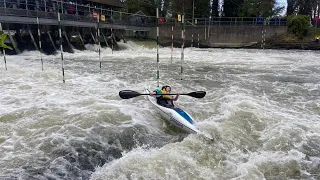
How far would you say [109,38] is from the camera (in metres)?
29.0

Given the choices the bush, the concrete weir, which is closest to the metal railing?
the bush

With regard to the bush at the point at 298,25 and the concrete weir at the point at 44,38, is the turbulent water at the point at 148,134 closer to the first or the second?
the concrete weir at the point at 44,38

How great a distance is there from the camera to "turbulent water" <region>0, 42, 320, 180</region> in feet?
16.3

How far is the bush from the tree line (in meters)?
5.55

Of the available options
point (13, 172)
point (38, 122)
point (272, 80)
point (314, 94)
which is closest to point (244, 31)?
point (272, 80)

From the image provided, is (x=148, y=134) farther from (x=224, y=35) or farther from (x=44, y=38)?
(x=224, y=35)

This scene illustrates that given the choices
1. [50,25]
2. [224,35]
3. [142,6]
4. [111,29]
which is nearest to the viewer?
[50,25]

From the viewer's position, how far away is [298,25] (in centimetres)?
3052

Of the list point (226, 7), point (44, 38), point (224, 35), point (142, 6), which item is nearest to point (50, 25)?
point (44, 38)

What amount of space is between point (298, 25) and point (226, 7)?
35.6 feet

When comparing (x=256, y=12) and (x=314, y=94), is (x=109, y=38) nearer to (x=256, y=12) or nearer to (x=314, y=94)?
(x=256, y=12)

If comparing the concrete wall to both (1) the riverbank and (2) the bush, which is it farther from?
(2) the bush

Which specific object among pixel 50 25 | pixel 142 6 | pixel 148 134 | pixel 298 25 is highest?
pixel 142 6

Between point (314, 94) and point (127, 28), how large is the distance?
2267 cm
